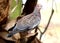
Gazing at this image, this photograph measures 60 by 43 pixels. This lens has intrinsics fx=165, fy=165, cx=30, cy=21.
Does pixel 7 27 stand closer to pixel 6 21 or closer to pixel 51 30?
pixel 6 21

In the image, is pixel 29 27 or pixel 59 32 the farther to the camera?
pixel 59 32

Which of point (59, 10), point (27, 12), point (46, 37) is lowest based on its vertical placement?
point (46, 37)

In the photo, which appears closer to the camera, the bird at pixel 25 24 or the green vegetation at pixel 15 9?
the bird at pixel 25 24

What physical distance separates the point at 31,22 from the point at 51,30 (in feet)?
1.76

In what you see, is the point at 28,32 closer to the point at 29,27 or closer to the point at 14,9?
the point at 29,27

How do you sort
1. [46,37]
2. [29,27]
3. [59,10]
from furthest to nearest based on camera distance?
[59,10], [46,37], [29,27]

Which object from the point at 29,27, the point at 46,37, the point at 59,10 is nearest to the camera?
the point at 29,27

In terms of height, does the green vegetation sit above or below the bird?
above

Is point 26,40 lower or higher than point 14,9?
lower

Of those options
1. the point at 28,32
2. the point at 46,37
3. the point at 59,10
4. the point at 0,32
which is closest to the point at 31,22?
the point at 28,32

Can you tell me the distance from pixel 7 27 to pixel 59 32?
651mm

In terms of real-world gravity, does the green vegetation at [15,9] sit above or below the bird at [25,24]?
above

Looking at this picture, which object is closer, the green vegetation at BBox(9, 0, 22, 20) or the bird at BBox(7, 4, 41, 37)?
the bird at BBox(7, 4, 41, 37)

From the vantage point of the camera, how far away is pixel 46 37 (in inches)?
51.7
